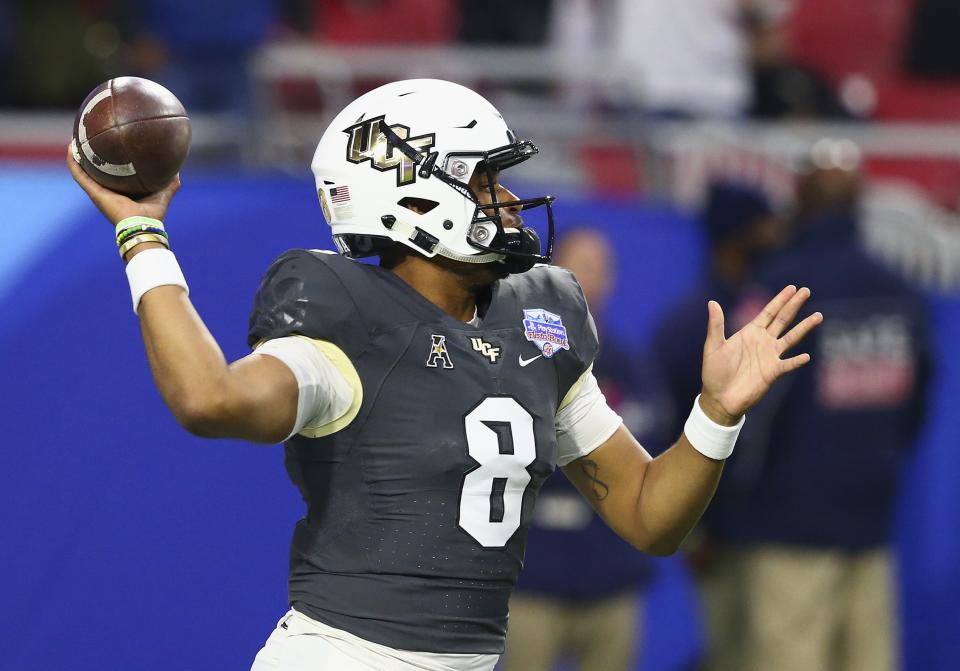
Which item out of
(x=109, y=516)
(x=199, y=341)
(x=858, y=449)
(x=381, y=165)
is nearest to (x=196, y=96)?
(x=109, y=516)

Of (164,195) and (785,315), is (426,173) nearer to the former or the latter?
(164,195)

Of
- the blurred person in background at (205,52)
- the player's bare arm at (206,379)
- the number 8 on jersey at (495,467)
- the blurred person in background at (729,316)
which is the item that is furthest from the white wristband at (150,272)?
the blurred person in background at (205,52)

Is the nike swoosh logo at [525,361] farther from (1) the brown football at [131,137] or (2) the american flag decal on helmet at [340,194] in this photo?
(1) the brown football at [131,137]

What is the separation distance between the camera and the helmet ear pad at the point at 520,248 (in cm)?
276

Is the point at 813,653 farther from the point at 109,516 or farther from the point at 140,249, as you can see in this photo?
the point at 140,249

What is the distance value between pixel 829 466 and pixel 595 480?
261 cm

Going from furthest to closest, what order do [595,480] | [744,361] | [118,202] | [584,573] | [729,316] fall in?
1. [729,316]
2. [584,573]
3. [595,480]
4. [744,361]
5. [118,202]

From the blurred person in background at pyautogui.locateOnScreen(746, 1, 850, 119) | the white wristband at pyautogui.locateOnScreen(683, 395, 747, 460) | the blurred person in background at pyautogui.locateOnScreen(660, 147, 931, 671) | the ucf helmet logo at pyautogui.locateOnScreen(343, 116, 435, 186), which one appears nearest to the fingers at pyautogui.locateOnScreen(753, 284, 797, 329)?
the white wristband at pyautogui.locateOnScreen(683, 395, 747, 460)

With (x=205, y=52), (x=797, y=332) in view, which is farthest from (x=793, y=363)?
(x=205, y=52)

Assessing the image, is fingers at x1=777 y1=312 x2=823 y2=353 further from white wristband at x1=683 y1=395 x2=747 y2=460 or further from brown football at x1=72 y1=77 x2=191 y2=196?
brown football at x1=72 y1=77 x2=191 y2=196

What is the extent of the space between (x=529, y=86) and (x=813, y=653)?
3.07 m

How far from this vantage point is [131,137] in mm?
2523

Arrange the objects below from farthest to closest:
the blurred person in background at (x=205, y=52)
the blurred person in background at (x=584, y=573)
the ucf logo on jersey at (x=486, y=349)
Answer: the blurred person in background at (x=205, y=52) → the blurred person in background at (x=584, y=573) → the ucf logo on jersey at (x=486, y=349)

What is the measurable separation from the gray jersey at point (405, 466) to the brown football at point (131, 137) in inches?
10.4
